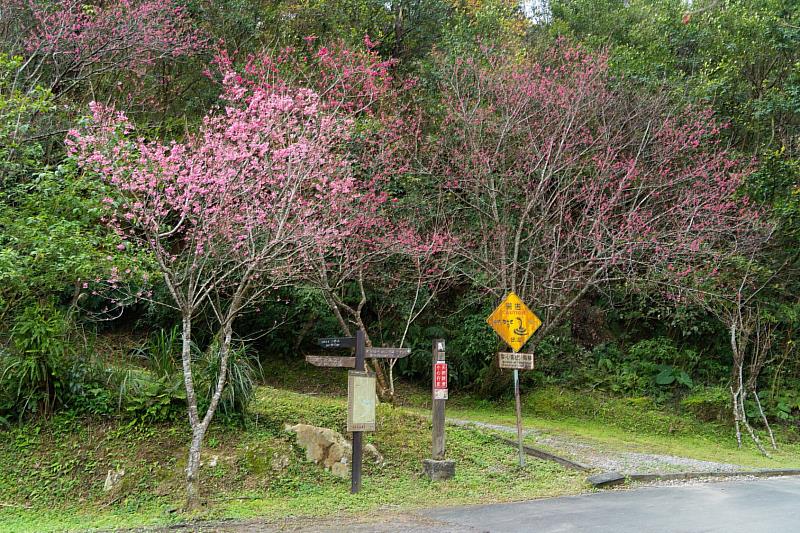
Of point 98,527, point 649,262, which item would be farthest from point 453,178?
point 98,527

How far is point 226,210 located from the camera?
345 inches

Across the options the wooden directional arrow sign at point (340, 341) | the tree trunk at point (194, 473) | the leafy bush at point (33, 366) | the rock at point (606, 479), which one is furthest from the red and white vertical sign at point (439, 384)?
the leafy bush at point (33, 366)

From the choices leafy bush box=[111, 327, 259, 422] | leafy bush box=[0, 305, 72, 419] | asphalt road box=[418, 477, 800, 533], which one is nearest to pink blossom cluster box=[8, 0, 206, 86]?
leafy bush box=[0, 305, 72, 419]

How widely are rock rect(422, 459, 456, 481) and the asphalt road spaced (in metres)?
1.40

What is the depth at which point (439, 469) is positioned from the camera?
8992 millimetres

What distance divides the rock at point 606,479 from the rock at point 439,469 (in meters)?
1.86

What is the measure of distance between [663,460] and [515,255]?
4.93 metres

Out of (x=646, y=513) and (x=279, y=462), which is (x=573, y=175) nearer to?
(x=646, y=513)

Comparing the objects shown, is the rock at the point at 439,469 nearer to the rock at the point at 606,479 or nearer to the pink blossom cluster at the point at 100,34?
the rock at the point at 606,479

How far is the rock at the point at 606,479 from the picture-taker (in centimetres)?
898

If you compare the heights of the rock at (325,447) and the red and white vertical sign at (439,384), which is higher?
the red and white vertical sign at (439,384)

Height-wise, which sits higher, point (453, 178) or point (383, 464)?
point (453, 178)

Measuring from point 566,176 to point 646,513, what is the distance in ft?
30.0

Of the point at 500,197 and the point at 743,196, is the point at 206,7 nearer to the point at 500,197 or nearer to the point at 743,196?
the point at 500,197
